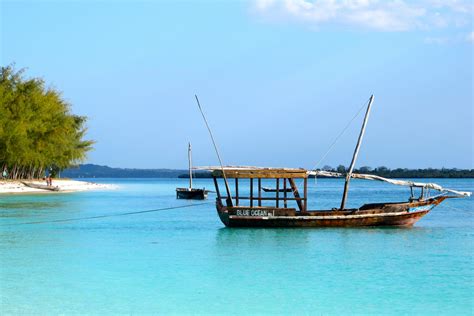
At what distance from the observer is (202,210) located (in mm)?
41438

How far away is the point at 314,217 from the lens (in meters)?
24.8

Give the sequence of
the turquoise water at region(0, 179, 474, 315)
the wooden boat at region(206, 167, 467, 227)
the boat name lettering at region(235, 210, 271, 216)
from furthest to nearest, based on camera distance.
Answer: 1. the boat name lettering at region(235, 210, 271, 216)
2. the wooden boat at region(206, 167, 467, 227)
3. the turquoise water at region(0, 179, 474, 315)

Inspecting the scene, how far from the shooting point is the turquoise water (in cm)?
1385

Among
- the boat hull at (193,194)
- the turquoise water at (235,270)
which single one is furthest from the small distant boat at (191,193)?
the turquoise water at (235,270)

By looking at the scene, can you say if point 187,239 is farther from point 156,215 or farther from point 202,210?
point 202,210

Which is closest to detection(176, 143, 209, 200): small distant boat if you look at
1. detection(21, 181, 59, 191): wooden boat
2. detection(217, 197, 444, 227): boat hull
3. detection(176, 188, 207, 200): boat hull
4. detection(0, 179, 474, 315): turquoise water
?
detection(176, 188, 207, 200): boat hull

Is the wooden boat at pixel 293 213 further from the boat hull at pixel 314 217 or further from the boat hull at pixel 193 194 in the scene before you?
the boat hull at pixel 193 194

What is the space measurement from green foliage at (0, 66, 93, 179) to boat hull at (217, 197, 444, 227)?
121 feet

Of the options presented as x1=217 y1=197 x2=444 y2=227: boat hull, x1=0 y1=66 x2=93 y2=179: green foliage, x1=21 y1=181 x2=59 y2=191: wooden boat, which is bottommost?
x1=217 y1=197 x2=444 y2=227: boat hull

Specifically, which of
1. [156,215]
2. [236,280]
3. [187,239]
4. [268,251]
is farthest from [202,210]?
[236,280]

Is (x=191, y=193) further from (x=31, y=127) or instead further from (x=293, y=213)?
(x=293, y=213)

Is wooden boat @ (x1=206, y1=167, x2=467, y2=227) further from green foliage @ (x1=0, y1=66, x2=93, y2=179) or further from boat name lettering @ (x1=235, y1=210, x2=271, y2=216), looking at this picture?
green foliage @ (x1=0, y1=66, x2=93, y2=179)

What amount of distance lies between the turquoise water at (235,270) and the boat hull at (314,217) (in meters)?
0.34

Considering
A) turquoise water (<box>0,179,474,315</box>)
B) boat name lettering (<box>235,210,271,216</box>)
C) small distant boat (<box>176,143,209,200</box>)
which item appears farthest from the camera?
small distant boat (<box>176,143,209,200</box>)
